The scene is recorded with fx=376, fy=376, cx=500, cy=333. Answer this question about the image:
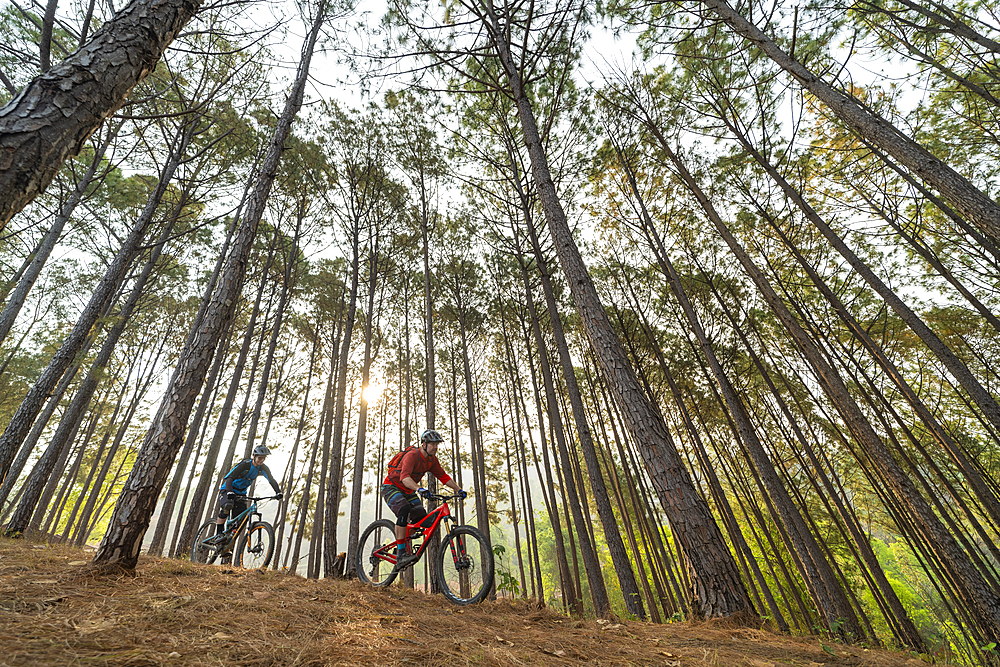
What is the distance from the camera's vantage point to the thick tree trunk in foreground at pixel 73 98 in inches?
62.8

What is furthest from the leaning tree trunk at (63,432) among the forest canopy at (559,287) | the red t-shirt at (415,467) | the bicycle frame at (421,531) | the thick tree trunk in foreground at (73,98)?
the bicycle frame at (421,531)

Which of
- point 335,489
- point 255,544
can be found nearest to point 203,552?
point 255,544

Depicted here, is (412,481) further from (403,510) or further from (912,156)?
(912,156)

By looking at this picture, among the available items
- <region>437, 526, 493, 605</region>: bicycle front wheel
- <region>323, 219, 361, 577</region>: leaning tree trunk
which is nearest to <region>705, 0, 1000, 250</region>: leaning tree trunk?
<region>437, 526, 493, 605</region>: bicycle front wheel

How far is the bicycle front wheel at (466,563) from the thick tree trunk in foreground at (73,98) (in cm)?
432

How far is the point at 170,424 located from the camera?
3.81 meters

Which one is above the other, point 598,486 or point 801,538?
point 598,486

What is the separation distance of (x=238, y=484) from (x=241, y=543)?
1030mm

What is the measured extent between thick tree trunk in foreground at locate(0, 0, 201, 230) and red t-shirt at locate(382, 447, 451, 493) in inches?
159

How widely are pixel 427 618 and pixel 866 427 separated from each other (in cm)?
735

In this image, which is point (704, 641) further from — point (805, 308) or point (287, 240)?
point (287, 240)

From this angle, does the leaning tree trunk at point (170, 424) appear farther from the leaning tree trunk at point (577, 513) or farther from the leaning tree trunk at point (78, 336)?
the leaning tree trunk at point (577, 513)

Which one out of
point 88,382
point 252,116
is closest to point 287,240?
point 252,116

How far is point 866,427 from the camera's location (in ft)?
20.2
